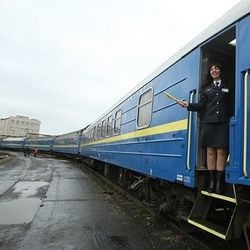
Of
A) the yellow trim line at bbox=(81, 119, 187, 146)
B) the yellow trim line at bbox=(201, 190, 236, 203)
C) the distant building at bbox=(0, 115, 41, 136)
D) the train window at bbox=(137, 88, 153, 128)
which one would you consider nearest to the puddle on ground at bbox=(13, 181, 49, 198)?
the yellow trim line at bbox=(81, 119, 187, 146)

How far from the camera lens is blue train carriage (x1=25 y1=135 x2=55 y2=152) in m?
49.6

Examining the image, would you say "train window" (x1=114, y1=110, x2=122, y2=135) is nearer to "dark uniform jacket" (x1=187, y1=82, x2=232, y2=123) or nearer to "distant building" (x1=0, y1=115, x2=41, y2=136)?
"dark uniform jacket" (x1=187, y1=82, x2=232, y2=123)

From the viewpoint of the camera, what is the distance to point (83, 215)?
8.27 meters

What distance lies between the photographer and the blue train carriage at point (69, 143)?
2936 centimetres

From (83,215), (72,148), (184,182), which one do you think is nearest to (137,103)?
(83,215)

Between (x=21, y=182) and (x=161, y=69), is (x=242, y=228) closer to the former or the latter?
(x=161, y=69)

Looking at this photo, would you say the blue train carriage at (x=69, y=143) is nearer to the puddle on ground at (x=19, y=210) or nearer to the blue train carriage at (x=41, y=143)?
the blue train carriage at (x=41, y=143)

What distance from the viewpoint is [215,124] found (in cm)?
497

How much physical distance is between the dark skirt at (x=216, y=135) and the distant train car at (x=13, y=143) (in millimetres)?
57026

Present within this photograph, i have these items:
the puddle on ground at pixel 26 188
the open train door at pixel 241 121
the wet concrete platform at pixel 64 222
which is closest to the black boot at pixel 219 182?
the open train door at pixel 241 121

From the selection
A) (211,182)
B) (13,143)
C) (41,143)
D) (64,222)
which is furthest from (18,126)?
(211,182)

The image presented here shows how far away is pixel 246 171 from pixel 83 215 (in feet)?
16.5

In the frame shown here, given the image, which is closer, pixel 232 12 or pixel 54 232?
pixel 232 12

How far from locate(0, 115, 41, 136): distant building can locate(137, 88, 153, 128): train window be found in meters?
96.9
